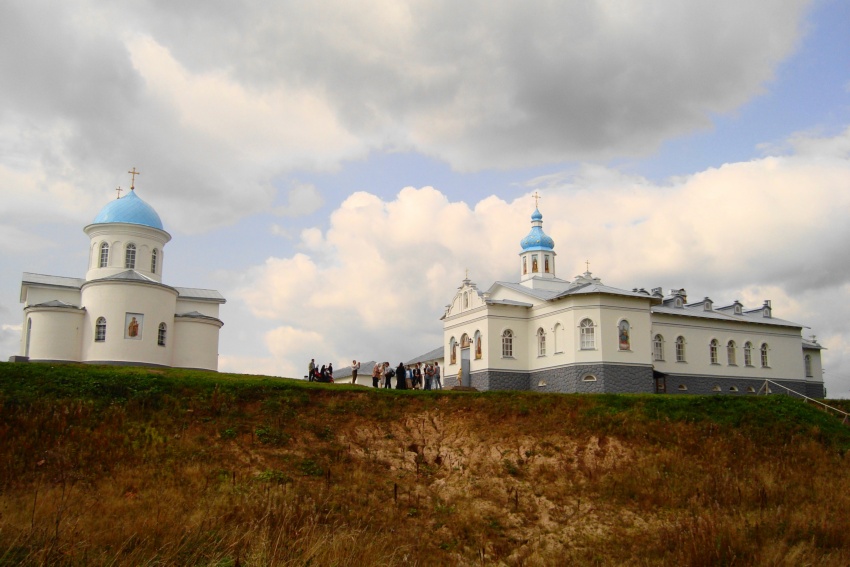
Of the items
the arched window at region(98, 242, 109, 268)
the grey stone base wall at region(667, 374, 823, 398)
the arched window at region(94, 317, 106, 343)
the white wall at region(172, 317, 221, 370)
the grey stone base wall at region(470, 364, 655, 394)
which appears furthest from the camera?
the grey stone base wall at region(667, 374, 823, 398)

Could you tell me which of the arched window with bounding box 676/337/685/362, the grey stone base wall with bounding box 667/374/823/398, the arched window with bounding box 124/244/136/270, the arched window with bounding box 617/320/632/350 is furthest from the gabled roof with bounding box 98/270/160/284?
the arched window with bounding box 676/337/685/362

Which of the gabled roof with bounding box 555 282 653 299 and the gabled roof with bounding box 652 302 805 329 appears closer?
the gabled roof with bounding box 555 282 653 299

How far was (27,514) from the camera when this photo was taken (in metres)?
14.6

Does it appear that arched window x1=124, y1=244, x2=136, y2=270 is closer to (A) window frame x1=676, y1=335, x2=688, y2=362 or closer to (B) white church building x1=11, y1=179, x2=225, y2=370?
(B) white church building x1=11, y1=179, x2=225, y2=370

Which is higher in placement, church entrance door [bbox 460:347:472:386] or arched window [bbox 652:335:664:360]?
arched window [bbox 652:335:664:360]

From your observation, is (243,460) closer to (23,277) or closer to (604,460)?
(604,460)

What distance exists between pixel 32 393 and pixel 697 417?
20.8 meters

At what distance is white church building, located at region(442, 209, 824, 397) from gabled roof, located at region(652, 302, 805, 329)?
0.26 feet

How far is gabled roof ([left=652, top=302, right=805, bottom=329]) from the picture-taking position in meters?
42.5

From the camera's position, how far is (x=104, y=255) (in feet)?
136

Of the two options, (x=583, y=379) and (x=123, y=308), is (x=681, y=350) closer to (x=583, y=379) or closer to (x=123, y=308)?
(x=583, y=379)

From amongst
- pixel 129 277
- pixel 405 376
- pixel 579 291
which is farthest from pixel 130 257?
pixel 579 291

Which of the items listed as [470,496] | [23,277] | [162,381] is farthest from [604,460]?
[23,277]

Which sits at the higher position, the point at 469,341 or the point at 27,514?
the point at 469,341
